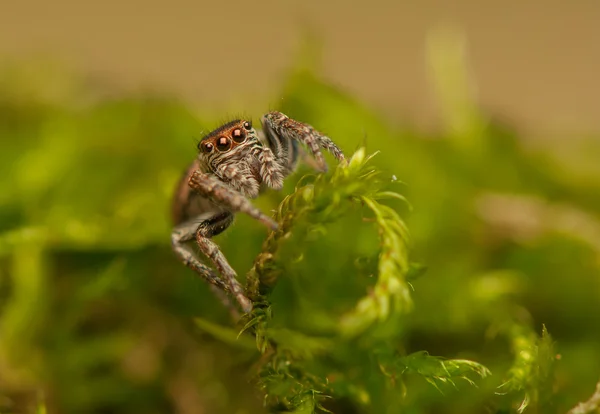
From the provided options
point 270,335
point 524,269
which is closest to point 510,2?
point 524,269

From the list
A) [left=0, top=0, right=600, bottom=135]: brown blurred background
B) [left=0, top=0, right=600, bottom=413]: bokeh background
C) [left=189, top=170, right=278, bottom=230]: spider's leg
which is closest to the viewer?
[left=189, top=170, right=278, bottom=230]: spider's leg

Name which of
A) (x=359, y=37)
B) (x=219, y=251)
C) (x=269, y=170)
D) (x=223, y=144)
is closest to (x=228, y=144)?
(x=223, y=144)

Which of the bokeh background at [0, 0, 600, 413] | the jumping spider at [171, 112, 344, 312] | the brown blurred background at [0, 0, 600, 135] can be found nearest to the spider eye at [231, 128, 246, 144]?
the jumping spider at [171, 112, 344, 312]

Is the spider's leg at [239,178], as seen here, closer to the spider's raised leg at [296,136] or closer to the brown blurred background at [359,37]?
the spider's raised leg at [296,136]

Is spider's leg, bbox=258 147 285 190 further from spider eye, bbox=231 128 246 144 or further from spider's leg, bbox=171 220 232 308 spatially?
spider's leg, bbox=171 220 232 308

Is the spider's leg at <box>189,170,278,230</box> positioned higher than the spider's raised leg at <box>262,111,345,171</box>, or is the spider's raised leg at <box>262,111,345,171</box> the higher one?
the spider's raised leg at <box>262,111,345,171</box>

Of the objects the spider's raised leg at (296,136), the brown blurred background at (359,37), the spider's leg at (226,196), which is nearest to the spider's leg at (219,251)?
the spider's leg at (226,196)

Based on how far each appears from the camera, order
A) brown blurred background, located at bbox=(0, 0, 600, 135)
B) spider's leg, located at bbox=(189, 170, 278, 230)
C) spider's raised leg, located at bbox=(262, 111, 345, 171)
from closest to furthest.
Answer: spider's leg, located at bbox=(189, 170, 278, 230)
spider's raised leg, located at bbox=(262, 111, 345, 171)
brown blurred background, located at bbox=(0, 0, 600, 135)

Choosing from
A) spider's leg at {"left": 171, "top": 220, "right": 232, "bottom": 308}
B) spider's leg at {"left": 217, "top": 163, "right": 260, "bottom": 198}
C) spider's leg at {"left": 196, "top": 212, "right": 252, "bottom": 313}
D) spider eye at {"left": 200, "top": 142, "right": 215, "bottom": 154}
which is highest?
spider eye at {"left": 200, "top": 142, "right": 215, "bottom": 154}
